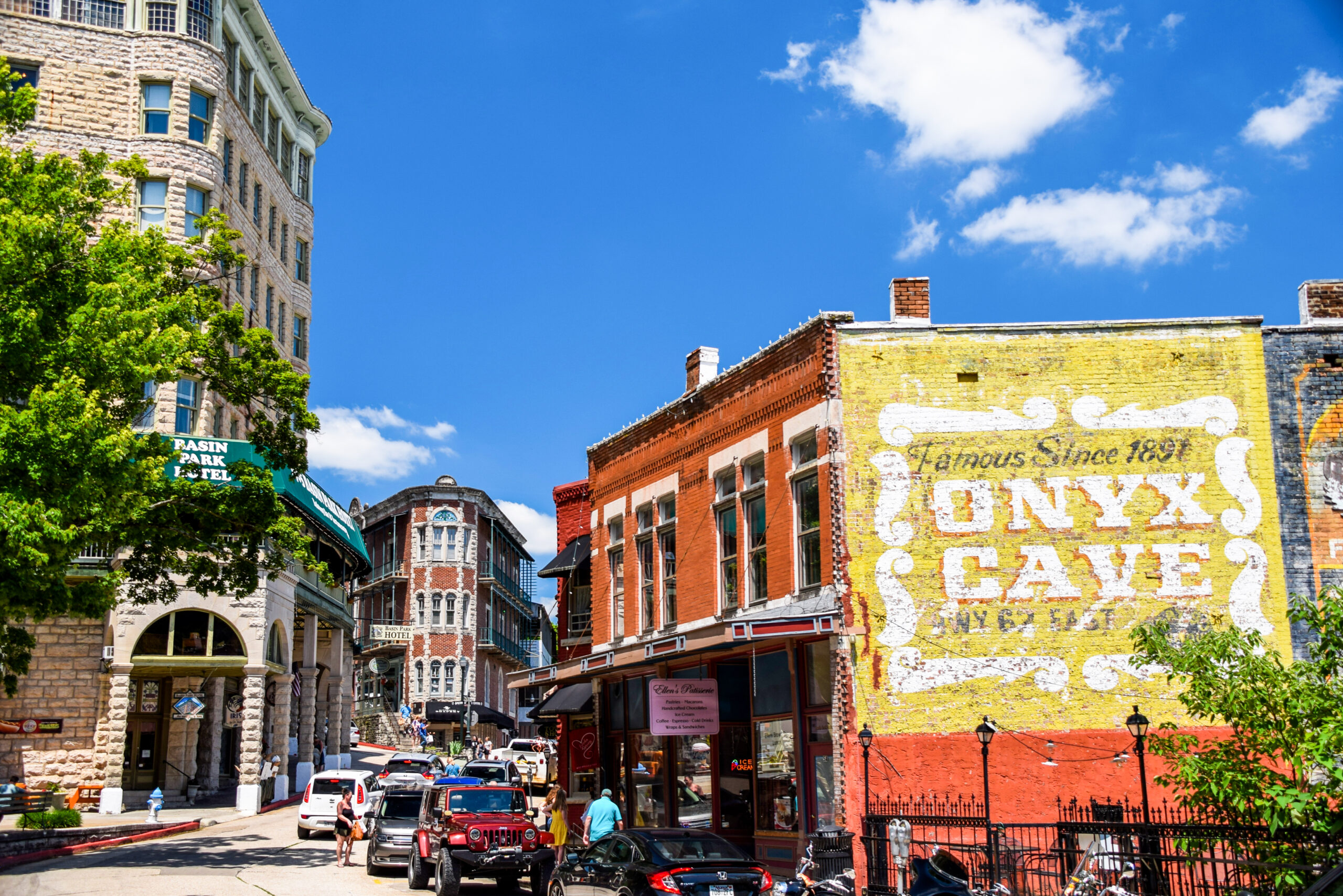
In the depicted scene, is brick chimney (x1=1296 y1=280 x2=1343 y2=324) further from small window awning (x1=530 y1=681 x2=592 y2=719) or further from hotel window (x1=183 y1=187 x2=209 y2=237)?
hotel window (x1=183 y1=187 x2=209 y2=237)

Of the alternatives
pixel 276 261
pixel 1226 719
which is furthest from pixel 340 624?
pixel 1226 719

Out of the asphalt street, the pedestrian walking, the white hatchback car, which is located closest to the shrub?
the asphalt street

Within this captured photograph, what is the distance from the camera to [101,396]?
22.2 m

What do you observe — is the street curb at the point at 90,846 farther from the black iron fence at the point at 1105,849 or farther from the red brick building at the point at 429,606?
the red brick building at the point at 429,606

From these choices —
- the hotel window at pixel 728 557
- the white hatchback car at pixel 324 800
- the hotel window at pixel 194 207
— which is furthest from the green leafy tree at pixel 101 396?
the hotel window at pixel 194 207

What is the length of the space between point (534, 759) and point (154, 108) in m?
29.3

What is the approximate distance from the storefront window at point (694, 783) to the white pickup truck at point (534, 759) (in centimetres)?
1884

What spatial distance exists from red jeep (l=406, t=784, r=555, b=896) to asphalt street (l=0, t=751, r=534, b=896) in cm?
72

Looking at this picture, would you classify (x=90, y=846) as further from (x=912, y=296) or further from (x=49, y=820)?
(x=912, y=296)

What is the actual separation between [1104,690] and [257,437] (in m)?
18.5

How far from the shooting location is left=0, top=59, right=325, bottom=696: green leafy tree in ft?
66.4

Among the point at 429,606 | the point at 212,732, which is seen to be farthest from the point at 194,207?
the point at 429,606

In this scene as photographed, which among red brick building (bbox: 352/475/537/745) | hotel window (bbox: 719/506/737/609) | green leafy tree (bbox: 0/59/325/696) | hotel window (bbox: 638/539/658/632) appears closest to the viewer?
green leafy tree (bbox: 0/59/325/696)

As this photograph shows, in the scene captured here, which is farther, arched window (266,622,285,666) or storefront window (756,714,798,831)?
arched window (266,622,285,666)
